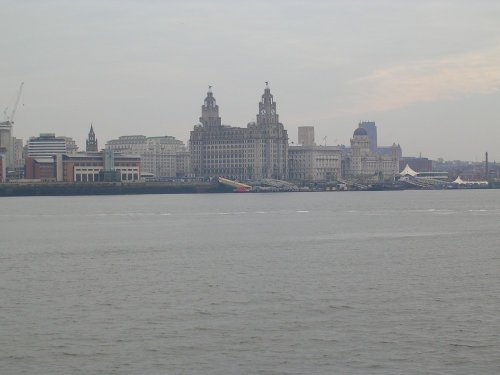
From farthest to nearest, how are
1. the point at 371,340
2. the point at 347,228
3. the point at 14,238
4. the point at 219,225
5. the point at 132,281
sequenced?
the point at 219,225, the point at 347,228, the point at 14,238, the point at 132,281, the point at 371,340

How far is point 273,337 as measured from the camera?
28.6 m

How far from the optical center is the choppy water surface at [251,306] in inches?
1031

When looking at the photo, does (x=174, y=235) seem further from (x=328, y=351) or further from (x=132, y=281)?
(x=328, y=351)

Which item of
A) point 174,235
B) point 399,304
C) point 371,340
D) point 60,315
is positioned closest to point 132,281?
point 60,315

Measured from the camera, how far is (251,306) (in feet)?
110

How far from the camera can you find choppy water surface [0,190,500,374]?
26.2 metres

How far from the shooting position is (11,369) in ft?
83.3

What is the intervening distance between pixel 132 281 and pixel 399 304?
1198cm

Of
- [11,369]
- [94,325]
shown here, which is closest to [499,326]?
[94,325]

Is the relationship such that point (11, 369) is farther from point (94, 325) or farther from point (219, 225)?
point (219, 225)

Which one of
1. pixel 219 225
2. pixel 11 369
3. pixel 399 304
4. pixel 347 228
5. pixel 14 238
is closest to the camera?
pixel 11 369

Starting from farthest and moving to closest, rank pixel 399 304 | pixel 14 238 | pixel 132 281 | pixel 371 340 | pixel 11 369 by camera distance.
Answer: pixel 14 238 → pixel 132 281 → pixel 399 304 → pixel 371 340 → pixel 11 369

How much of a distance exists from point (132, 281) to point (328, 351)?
15363 mm

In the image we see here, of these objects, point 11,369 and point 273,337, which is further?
point 273,337
